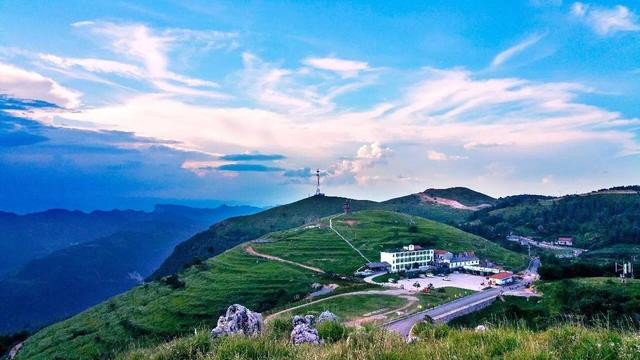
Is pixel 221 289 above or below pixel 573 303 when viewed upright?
below

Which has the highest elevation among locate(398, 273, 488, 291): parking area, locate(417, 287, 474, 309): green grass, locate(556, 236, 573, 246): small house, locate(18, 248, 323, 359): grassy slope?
locate(556, 236, 573, 246): small house

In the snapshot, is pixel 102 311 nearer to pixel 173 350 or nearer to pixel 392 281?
pixel 392 281

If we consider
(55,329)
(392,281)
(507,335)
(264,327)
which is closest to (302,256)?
(392,281)

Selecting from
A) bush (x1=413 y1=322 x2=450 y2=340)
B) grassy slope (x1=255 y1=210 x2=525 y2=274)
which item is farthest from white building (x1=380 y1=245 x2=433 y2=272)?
bush (x1=413 y1=322 x2=450 y2=340)

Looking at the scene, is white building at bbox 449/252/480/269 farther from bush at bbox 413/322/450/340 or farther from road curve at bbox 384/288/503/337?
bush at bbox 413/322/450/340

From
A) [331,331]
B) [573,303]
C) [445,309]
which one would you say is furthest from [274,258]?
[331,331]

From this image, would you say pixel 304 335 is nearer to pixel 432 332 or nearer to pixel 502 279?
pixel 432 332
